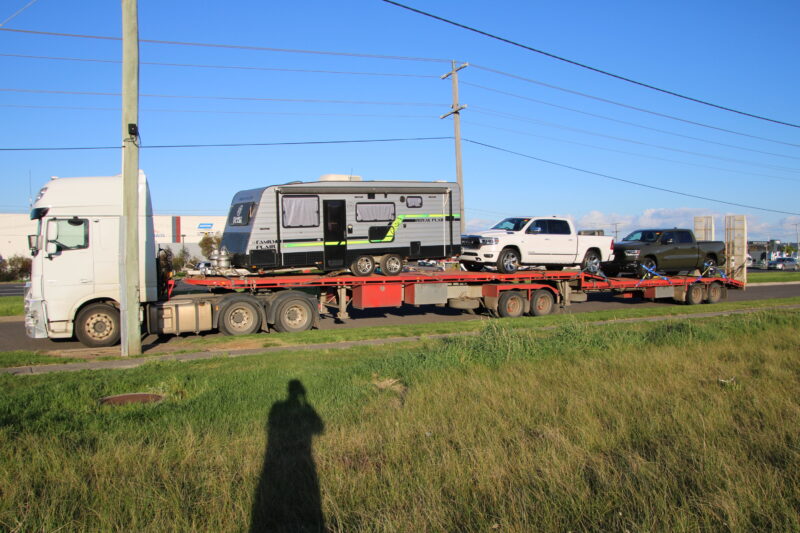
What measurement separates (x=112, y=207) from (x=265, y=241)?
12.3ft

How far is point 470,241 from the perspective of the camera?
19.7 metres

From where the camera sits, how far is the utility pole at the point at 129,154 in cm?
1145

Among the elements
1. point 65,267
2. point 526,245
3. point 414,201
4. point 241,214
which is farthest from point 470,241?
point 65,267

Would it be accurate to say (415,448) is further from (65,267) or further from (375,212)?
(375,212)

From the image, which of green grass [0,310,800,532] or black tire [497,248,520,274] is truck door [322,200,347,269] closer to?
black tire [497,248,520,274]

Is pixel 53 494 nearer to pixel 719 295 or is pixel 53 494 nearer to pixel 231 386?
pixel 231 386

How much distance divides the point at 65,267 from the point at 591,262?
52.3ft

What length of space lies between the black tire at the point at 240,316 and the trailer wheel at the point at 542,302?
350 inches

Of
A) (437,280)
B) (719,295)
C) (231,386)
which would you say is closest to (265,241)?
(437,280)

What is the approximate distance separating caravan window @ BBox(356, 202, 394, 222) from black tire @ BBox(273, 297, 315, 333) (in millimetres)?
2885

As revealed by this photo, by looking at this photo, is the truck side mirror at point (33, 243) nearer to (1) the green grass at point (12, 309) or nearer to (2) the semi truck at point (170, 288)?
(2) the semi truck at point (170, 288)

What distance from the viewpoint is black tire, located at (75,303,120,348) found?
13.4 metres

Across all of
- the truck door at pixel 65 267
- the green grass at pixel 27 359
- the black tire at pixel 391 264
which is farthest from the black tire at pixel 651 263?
the green grass at pixel 27 359

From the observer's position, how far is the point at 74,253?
13.3 meters
